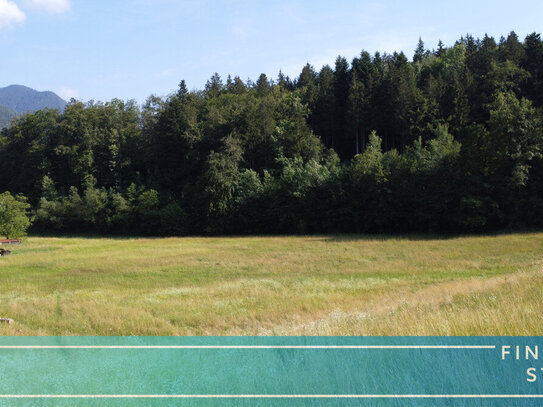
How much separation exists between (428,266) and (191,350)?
25.2 meters

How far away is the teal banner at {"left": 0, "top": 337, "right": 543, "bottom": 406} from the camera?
198 inches

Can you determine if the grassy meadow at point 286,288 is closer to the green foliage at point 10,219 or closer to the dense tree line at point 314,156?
the dense tree line at point 314,156

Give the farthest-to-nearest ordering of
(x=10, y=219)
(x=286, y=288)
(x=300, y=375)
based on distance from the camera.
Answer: (x=10, y=219)
(x=286, y=288)
(x=300, y=375)

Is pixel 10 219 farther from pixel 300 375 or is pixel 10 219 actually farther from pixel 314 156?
pixel 300 375

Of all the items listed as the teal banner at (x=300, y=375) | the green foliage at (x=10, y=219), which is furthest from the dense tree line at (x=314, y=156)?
the teal banner at (x=300, y=375)

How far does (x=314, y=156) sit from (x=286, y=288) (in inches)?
2002

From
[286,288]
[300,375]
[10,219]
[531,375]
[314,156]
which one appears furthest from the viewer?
[314,156]

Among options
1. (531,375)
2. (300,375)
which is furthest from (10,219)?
(531,375)

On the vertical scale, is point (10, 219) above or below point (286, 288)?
above

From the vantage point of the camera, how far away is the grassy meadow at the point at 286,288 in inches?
372

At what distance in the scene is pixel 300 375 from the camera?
5676 millimetres

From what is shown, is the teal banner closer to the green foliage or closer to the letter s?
the letter s

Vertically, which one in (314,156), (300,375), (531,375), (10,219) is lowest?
(300,375)

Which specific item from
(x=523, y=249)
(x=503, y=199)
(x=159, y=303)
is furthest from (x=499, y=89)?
(x=159, y=303)
